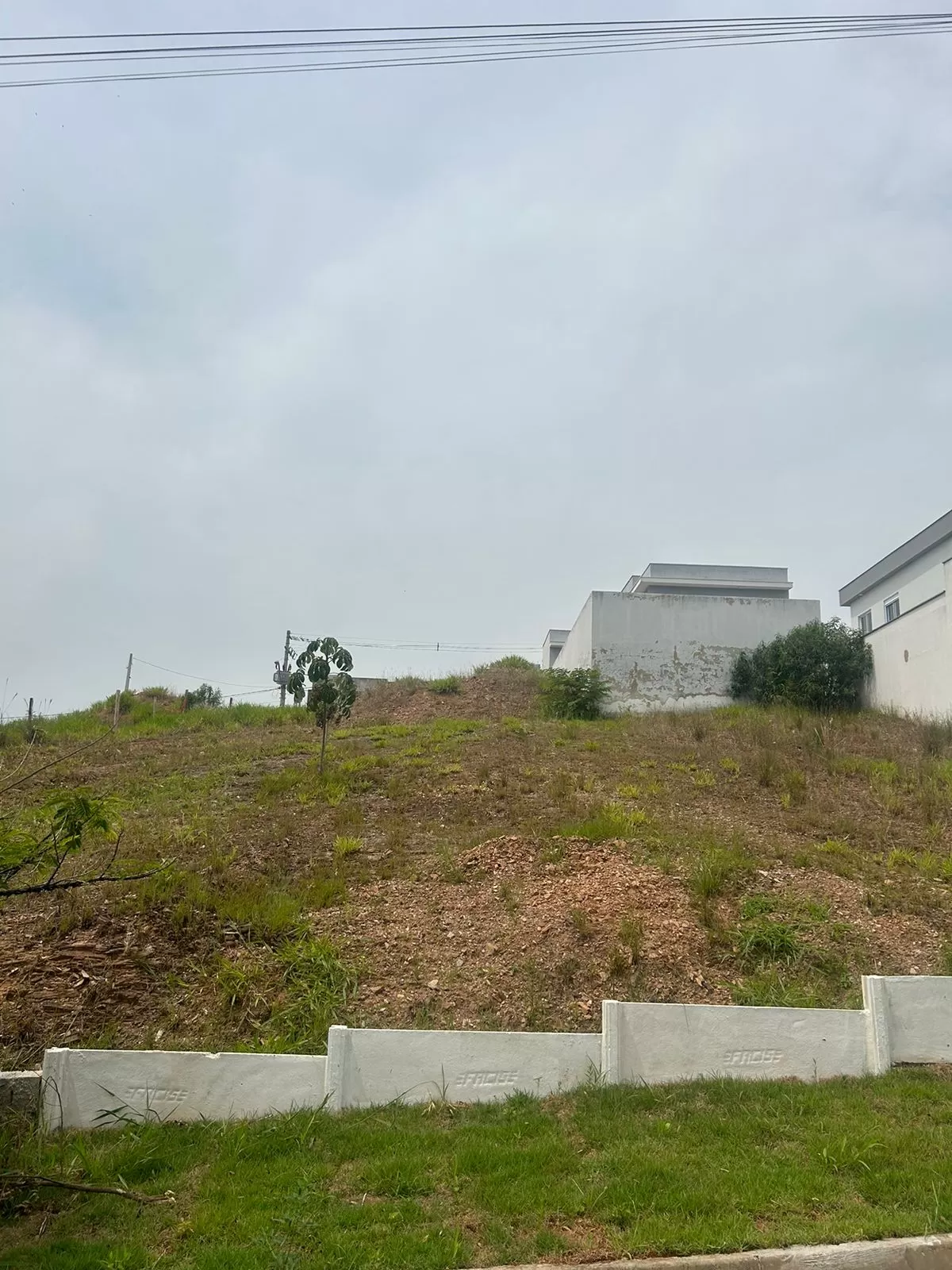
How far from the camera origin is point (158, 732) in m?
20.0

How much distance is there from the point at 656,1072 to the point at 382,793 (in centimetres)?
703

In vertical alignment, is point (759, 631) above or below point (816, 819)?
above

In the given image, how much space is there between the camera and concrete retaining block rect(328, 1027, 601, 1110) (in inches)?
243

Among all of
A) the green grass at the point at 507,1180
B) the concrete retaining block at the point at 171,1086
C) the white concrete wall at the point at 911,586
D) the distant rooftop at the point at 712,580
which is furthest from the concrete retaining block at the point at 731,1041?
the distant rooftop at the point at 712,580

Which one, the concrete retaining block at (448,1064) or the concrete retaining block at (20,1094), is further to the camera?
the concrete retaining block at (448,1064)

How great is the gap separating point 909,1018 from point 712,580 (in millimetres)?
30021

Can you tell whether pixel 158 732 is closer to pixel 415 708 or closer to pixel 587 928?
pixel 415 708

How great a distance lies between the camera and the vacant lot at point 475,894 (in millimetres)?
7574

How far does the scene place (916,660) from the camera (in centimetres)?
1948

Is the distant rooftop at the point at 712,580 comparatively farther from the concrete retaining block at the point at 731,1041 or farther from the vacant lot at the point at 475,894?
the concrete retaining block at the point at 731,1041

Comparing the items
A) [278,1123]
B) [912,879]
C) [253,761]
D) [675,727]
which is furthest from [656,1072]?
[675,727]

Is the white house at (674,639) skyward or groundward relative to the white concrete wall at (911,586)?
groundward

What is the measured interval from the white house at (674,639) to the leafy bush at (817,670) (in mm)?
1223

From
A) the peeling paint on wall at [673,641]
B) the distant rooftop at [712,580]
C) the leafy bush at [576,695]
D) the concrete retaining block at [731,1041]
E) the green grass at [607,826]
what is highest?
the distant rooftop at [712,580]
